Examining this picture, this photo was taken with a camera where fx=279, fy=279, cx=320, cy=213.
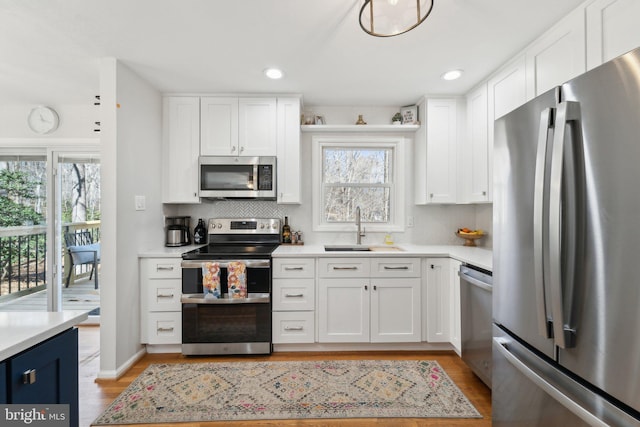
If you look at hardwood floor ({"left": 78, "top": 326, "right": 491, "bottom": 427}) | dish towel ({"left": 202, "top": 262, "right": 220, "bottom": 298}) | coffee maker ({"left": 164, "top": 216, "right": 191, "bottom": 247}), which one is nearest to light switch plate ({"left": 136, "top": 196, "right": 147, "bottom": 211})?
coffee maker ({"left": 164, "top": 216, "right": 191, "bottom": 247})

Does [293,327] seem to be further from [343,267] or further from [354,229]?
[354,229]

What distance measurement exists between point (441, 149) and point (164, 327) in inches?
122

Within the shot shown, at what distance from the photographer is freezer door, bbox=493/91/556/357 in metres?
1.02

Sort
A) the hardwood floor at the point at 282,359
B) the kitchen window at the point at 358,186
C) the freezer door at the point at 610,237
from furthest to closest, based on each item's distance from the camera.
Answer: the kitchen window at the point at 358,186 < the hardwood floor at the point at 282,359 < the freezer door at the point at 610,237

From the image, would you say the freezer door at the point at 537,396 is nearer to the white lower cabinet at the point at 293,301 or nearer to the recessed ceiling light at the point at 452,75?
the white lower cabinet at the point at 293,301

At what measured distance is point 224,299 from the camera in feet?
7.84

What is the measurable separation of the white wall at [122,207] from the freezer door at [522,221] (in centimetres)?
257

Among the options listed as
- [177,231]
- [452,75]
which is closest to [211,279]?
[177,231]

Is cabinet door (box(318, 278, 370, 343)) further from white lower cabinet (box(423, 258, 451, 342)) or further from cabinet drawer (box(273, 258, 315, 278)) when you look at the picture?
white lower cabinet (box(423, 258, 451, 342))

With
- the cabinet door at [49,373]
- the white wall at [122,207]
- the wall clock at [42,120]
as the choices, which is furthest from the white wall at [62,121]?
the cabinet door at [49,373]

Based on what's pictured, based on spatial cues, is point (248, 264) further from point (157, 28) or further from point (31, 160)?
point (31, 160)

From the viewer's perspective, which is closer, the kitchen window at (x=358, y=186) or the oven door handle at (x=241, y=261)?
the oven door handle at (x=241, y=261)

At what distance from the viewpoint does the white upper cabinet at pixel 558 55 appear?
1587 millimetres

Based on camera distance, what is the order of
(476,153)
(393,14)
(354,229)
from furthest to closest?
(354,229), (476,153), (393,14)
